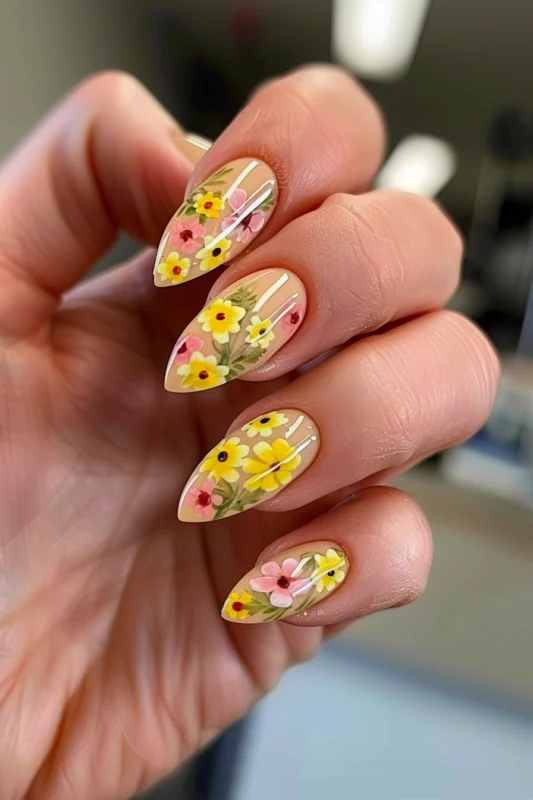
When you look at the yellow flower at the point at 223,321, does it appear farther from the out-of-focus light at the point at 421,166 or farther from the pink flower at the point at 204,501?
the out-of-focus light at the point at 421,166

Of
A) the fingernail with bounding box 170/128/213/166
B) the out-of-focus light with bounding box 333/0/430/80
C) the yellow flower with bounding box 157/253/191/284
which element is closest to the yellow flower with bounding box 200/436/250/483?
the yellow flower with bounding box 157/253/191/284

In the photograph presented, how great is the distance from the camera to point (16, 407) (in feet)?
1.69

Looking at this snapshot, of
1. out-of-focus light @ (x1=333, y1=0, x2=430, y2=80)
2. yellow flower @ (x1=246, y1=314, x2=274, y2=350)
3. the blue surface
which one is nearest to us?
yellow flower @ (x1=246, y1=314, x2=274, y2=350)

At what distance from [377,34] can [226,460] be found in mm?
1056

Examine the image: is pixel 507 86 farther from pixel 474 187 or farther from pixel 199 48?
pixel 199 48

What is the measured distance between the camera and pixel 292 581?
42 cm

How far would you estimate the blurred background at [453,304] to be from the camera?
0.97 meters

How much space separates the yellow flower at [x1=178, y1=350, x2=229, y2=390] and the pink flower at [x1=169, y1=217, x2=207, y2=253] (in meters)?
0.06

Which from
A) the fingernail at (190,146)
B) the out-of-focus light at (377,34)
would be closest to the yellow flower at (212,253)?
the fingernail at (190,146)

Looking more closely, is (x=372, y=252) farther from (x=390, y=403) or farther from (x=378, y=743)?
(x=378, y=743)

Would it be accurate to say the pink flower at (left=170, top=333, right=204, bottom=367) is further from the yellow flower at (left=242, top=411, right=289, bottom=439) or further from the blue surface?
the blue surface

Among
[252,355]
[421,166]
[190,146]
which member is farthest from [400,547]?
[421,166]

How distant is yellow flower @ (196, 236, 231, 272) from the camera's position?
42 centimetres

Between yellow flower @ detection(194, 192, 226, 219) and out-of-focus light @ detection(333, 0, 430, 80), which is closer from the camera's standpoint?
yellow flower @ detection(194, 192, 226, 219)
